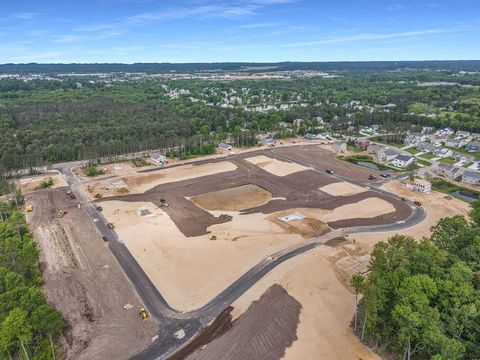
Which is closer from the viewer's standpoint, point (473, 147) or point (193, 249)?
point (193, 249)

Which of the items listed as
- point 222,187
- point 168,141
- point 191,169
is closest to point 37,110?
point 168,141

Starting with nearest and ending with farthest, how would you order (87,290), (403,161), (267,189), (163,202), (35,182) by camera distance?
A: (87,290)
(163,202)
(267,189)
(35,182)
(403,161)

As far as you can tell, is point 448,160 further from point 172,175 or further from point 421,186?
point 172,175

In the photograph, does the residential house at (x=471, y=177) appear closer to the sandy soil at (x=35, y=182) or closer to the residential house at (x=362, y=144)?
the residential house at (x=362, y=144)

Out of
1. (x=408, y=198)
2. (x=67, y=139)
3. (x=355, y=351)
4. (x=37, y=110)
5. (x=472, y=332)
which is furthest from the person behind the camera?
(x=37, y=110)

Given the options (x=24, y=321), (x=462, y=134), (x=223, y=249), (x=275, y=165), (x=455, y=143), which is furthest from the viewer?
(x=462, y=134)

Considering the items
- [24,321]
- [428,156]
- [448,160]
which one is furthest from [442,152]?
[24,321]

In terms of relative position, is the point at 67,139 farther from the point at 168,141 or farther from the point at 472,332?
the point at 472,332

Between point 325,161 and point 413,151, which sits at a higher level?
point 413,151
